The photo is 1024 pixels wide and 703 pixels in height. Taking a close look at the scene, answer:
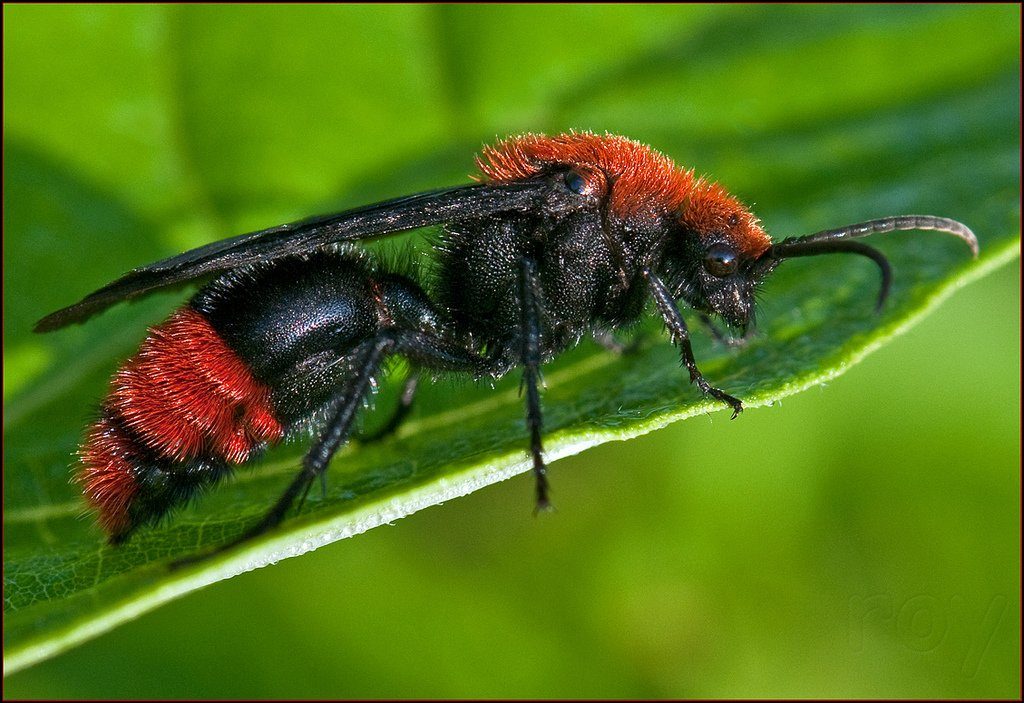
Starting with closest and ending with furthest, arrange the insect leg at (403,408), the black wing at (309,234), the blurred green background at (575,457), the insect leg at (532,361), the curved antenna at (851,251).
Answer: the insect leg at (532,361), the black wing at (309,234), the curved antenna at (851,251), the insect leg at (403,408), the blurred green background at (575,457)

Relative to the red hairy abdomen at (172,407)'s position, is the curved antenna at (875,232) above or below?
above

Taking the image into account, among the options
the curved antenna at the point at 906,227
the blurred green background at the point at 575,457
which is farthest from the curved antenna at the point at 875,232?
the blurred green background at the point at 575,457

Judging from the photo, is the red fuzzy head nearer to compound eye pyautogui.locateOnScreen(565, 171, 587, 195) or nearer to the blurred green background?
compound eye pyautogui.locateOnScreen(565, 171, 587, 195)

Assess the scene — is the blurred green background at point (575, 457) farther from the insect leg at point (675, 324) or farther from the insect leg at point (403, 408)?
the insect leg at point (675, 324)

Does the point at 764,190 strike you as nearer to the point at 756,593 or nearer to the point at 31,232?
the point at 756,593

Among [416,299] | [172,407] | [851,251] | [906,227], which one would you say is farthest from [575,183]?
[172,407]

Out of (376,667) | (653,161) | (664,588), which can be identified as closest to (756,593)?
(664,588)
